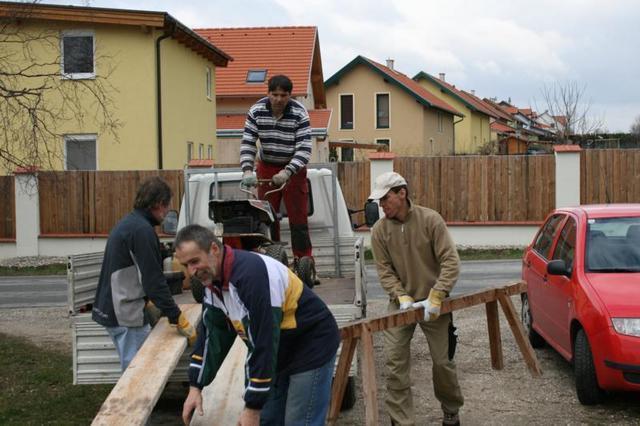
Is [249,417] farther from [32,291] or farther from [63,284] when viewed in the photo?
[63,284]

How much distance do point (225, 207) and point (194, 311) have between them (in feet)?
4.00

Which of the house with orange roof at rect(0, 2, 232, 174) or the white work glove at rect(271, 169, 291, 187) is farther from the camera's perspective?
the house with orange roof at rect(0, 2, 232, 174)

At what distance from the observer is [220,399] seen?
6.12 meters

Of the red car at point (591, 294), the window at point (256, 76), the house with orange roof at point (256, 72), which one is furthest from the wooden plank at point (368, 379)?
the window at point (256, 76)

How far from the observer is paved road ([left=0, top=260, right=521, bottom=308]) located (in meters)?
15.7

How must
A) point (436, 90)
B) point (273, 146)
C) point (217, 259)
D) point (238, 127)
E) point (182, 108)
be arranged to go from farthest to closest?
point (436, 90) → point (238, 127) → point (182, 108) → point (273, 146) → point (217, 259)

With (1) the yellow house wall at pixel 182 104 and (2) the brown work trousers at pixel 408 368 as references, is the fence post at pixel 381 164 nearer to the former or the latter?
(1) the yellow house wall at pixel 182 104

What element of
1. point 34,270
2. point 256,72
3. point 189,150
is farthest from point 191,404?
point 256,72

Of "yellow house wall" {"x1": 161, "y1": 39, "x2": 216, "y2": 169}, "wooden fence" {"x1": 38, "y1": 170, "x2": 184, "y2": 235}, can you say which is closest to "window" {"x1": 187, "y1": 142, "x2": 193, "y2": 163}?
"yellow house wall" {"x1": 161, "y1": 39, "x2": 216, "y2": 169}

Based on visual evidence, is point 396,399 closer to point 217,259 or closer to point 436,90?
point 217,259

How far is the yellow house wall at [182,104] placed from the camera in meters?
26.9

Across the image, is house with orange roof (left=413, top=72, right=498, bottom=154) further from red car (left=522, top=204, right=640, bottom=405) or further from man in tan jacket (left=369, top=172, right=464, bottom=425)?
man in tan jacket (left=369, top=172, right=464, bottom=425)

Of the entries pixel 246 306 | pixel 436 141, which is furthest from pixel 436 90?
pixel 246 306

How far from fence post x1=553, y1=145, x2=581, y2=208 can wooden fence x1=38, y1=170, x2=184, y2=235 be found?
1001 centimetres
